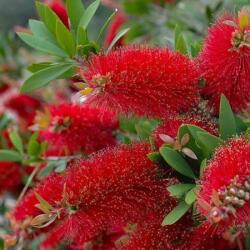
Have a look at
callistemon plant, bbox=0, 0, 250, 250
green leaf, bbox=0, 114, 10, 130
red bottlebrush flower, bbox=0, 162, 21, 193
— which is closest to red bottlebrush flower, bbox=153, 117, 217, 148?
callistemon plant, bbox=0, 0, 250, 250

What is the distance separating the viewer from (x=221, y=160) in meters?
0.76

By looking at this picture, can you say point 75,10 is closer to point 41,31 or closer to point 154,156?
point 41,31

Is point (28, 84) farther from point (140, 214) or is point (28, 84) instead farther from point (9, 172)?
point (9, 172)

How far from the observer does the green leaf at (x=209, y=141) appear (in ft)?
2.79

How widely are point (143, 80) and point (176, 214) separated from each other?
0.18 meters

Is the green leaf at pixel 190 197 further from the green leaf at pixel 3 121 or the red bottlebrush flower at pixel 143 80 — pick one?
the green leaf at pixel 3 121

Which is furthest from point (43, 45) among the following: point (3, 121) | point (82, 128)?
point (3, 121)

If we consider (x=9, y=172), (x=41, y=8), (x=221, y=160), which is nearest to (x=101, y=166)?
(x=221, y=160)

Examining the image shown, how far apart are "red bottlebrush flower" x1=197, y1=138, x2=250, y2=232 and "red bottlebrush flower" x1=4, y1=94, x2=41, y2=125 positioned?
1054mm

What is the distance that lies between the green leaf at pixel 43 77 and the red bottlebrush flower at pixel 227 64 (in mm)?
204

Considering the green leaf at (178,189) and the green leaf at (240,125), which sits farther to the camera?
the green leaf at (240,125)

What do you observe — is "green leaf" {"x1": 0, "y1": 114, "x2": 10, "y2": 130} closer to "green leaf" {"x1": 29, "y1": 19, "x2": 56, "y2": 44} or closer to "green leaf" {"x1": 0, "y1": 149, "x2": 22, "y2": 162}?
"green leaf" {"x1": 0, "y1": 149, "x2": 22, "y2": 162}

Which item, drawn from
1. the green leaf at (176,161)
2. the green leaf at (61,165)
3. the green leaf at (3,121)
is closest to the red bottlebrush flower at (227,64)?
the green leaf at (176,161)

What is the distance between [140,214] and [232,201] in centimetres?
21
